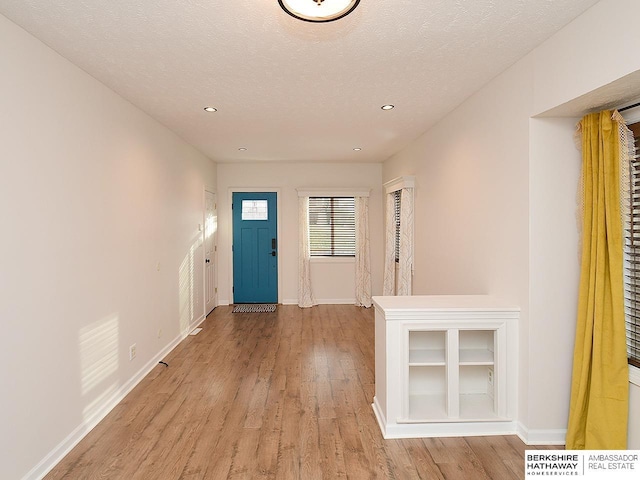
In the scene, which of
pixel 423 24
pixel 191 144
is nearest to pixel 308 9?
pixel 423 24

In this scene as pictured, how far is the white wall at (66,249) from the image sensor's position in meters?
2.06

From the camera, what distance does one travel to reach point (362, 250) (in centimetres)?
688

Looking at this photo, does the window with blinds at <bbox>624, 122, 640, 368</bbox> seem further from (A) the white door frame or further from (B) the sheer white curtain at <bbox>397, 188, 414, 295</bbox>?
(A) the white door frame

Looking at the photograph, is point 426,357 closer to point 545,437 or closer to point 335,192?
point 545,437

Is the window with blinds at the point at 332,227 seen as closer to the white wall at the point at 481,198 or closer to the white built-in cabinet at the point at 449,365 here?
the white wall at the point at 481,198

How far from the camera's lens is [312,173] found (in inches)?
273

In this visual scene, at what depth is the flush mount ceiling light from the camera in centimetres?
166

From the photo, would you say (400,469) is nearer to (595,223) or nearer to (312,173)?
Result: (595,223)

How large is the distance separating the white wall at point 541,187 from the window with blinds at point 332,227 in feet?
12.0

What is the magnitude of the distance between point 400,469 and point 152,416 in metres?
1.83

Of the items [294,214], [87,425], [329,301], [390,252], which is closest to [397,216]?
[390,252]

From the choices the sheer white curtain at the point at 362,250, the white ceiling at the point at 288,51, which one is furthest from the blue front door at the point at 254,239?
the white ceiling at the point at 288,51

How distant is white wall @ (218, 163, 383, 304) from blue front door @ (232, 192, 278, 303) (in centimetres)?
11

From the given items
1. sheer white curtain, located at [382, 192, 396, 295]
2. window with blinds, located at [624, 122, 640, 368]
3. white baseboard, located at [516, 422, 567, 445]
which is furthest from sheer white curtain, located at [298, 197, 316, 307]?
window with blinds, located at [624, 122, 640, 368]
